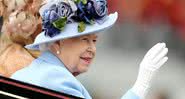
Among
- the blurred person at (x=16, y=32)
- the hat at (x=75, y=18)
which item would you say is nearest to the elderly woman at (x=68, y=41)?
the hat at (x=75, y=18)

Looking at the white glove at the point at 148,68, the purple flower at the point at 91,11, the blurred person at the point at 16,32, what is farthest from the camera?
the blurred person at the point at 16,32

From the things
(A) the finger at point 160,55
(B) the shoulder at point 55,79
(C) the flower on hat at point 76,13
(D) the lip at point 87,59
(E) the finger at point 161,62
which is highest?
(C) the flower on hat at point 76,13

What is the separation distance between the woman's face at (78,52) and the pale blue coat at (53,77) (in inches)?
1.0

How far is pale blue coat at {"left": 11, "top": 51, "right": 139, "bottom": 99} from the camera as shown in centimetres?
157

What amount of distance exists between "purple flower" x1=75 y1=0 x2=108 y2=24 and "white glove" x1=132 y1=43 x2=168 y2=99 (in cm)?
19

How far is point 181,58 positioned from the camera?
154 centimetres

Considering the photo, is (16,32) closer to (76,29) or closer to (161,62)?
(76,29)

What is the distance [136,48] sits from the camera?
1616mm

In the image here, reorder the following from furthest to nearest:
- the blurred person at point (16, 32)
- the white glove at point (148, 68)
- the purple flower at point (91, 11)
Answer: the blurred person at point (16, 32), the purple flower at point (91, 11), the white glove at point (148, 68)

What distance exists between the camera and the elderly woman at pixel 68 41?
5.20 ft

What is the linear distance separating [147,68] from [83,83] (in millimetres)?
294

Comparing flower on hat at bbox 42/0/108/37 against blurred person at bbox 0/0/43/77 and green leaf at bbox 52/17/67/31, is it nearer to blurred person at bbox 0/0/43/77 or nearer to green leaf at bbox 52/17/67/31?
green leaf at bbox 52/17/67/31

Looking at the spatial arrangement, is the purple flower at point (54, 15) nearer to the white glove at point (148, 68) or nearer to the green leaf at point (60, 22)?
the green leaf at point (60, 22)

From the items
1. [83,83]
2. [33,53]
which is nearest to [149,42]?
[83,83]
